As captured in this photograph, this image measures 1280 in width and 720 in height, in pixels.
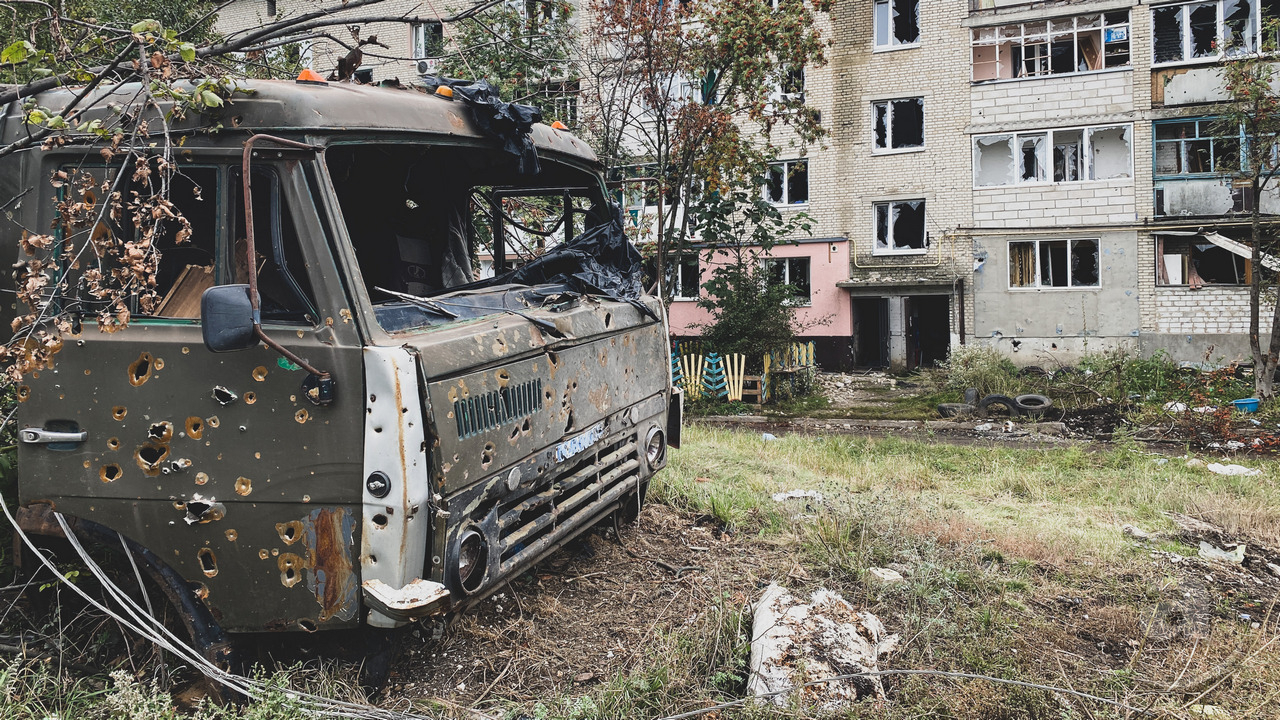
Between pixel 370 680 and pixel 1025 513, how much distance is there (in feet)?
16.7

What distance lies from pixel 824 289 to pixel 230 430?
2118 cm

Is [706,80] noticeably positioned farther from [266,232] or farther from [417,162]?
[266,232]

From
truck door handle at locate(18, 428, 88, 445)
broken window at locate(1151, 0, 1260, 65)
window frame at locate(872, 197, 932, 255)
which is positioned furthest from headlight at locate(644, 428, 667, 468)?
broken window at locate(1151, 0, 1260, 65)

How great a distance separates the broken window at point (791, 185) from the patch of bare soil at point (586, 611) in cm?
1924

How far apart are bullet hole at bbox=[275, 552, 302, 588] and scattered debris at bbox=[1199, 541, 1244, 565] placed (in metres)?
5.08

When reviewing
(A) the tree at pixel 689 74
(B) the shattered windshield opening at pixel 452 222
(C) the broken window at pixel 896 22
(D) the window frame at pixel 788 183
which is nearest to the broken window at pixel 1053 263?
(D) the window frame at pixel 788 183

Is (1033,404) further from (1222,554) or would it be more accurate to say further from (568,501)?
(568,501)

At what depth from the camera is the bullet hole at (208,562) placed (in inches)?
120

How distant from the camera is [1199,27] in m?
19.8

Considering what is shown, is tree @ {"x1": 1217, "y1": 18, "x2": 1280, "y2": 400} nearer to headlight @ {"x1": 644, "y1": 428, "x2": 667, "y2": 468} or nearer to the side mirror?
headlight @ {"x1": 644, "y1": 428, "x2": 667, "y2": 468}

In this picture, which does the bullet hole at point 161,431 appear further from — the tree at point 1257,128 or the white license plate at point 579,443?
the tree at point 1257,128

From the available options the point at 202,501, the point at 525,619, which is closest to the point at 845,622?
the point at 525,619

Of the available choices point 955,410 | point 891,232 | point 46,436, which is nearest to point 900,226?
point 891,232

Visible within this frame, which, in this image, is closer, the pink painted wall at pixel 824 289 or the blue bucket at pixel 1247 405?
the blue bucket at pixel 1247 405
